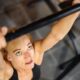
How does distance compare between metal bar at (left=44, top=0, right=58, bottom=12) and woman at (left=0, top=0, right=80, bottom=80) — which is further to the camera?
metal bar at (left=44, top=0, right=58, bottom=12)

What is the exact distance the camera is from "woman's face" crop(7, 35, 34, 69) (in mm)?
454

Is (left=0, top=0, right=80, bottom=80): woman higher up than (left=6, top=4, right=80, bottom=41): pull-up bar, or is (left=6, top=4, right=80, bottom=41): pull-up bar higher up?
(left=6, top=4, right=80, bottom=41): pull-up bar

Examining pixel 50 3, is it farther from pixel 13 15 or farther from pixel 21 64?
→ pixel 21 64

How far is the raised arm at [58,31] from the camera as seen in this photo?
460mm

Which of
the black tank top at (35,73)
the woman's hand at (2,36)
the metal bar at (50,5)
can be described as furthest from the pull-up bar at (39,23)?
the metal bar at (50,5)

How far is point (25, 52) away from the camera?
464 mm

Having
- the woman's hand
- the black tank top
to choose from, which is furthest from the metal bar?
the woman's hand

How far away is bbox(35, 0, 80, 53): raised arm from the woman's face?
1.1 inches

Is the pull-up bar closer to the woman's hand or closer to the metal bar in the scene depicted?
the woman's hand

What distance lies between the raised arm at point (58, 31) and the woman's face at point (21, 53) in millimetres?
29

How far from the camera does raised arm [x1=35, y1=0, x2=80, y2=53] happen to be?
0.46m

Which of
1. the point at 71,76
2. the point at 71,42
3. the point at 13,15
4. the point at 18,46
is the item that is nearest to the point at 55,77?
the point at 71,76

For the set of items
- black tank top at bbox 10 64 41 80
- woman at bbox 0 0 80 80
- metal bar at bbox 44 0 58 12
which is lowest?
metal bar at bbox 44 0 58 12

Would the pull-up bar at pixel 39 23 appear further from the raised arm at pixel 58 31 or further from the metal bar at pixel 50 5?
the metal bar at pixel 50 5
